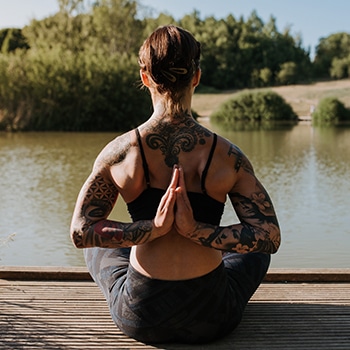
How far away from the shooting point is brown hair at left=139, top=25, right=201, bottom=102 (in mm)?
1729

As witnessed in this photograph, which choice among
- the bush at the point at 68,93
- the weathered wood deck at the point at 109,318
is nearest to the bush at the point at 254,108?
the bush at the point at 68,93

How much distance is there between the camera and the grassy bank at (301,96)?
107 ft

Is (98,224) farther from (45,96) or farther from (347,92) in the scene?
(347,92)

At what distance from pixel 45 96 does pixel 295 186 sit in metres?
15.1

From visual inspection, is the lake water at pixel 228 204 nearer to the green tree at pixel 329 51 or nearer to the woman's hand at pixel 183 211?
the woman's hand at pixel 183 211

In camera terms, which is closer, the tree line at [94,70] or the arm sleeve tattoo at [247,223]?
the arm sleeve tattoo at [247,223]

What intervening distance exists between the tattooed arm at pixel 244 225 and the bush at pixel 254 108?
28.7 m

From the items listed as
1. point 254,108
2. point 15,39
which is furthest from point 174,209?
point 15,39

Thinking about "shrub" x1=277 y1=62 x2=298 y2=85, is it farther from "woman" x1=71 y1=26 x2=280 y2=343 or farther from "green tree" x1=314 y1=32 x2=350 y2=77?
"woman" x1=71 y1=26 x2=280 y2=343

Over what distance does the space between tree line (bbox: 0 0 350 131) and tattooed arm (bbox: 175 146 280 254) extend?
776 inches

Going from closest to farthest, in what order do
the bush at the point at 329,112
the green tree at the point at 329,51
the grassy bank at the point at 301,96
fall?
the bush at the point at 329,112 < the grassy bank at the point at 301,96 < the green tree at the point at 329,51

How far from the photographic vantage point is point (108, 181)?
1860mm

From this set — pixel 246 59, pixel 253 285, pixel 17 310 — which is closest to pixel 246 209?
pixel 253 285

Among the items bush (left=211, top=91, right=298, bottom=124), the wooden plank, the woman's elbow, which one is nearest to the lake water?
the wooden plank
